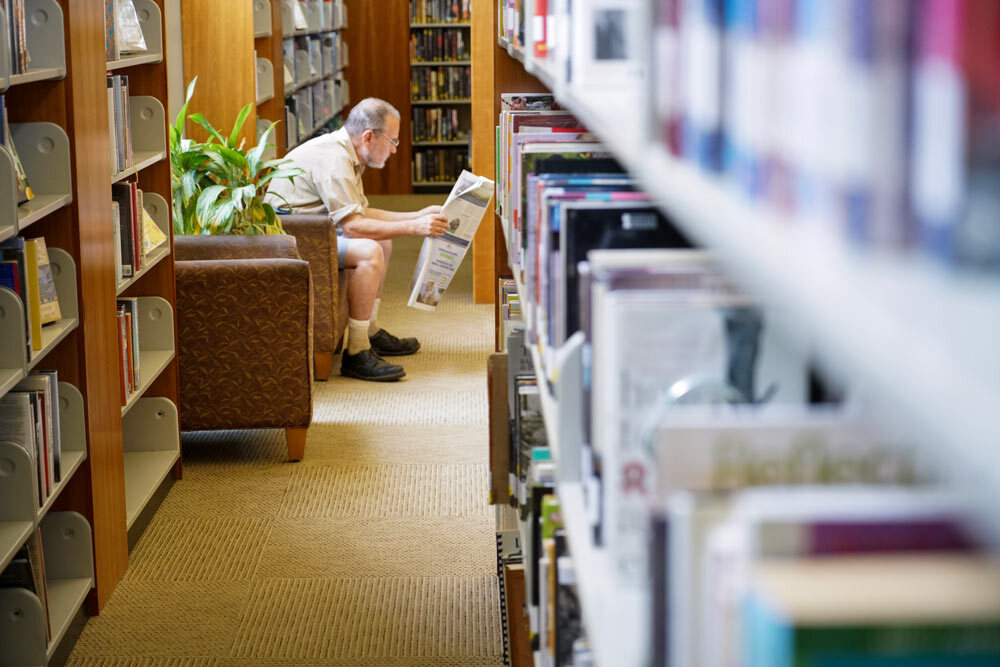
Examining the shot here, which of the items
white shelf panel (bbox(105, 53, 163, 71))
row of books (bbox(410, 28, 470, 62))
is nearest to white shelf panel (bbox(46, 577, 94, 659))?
white shelf panel (bbox(105, 53, 163, 71))

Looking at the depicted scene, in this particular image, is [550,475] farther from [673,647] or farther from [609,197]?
[673,647]

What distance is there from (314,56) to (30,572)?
665 cm

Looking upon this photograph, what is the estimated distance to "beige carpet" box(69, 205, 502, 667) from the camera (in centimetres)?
280

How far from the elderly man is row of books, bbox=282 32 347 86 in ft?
7.87

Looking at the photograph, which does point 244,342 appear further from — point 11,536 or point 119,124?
point 11,536

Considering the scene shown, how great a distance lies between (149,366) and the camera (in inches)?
141

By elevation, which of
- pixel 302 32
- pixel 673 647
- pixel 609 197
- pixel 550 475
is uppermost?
pixel 302 32

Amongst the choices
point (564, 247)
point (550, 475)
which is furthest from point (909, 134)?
point (550, 475)

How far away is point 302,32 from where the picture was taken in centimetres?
801

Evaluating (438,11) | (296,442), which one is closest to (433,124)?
(438,11)

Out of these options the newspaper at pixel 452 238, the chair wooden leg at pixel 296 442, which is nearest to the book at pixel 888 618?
the chair wooden leg at pixel 296 442

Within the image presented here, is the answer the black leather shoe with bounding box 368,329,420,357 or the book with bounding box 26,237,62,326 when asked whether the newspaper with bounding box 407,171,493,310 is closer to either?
the black leather shoe with bounding box 368,329,420,357

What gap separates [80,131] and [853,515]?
104 inches

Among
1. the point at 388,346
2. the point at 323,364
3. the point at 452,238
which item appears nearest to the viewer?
the point at 452,238
